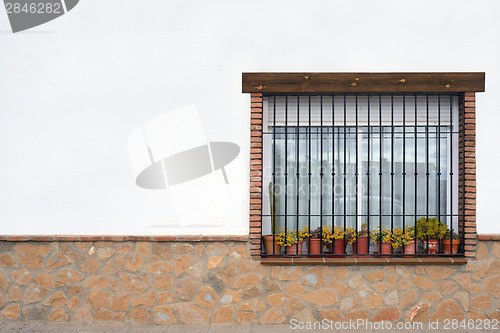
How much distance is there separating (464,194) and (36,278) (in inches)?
198

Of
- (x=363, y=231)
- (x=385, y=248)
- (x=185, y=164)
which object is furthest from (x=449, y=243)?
(x=185, y=164)

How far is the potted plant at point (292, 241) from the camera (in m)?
5.32

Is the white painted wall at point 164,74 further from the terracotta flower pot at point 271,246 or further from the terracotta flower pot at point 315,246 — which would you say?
the terracotta flower pot at point 315,246

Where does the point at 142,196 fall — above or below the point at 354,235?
above

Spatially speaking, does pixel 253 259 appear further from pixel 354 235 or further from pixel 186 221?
pixel 354 235

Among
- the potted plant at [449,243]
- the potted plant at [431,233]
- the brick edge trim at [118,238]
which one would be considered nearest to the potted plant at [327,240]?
the brick edge trim at [118,238]

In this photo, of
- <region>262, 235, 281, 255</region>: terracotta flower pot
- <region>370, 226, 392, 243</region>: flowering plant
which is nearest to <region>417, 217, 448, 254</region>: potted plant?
<region>370, 226, 392, 243</region>: flowering plant

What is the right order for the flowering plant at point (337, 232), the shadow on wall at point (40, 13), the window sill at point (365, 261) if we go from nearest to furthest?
the window sill at point (365, 261), the flowering plant at point (337, 232), the shadow on wall at point (40, 13)

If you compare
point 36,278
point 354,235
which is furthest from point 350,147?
point 36,278

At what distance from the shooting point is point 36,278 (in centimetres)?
529

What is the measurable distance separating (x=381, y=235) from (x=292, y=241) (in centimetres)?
105

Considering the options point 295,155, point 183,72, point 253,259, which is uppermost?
point 183,72

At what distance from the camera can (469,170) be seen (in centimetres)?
530

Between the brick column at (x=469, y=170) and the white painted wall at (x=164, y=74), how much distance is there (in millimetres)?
108
